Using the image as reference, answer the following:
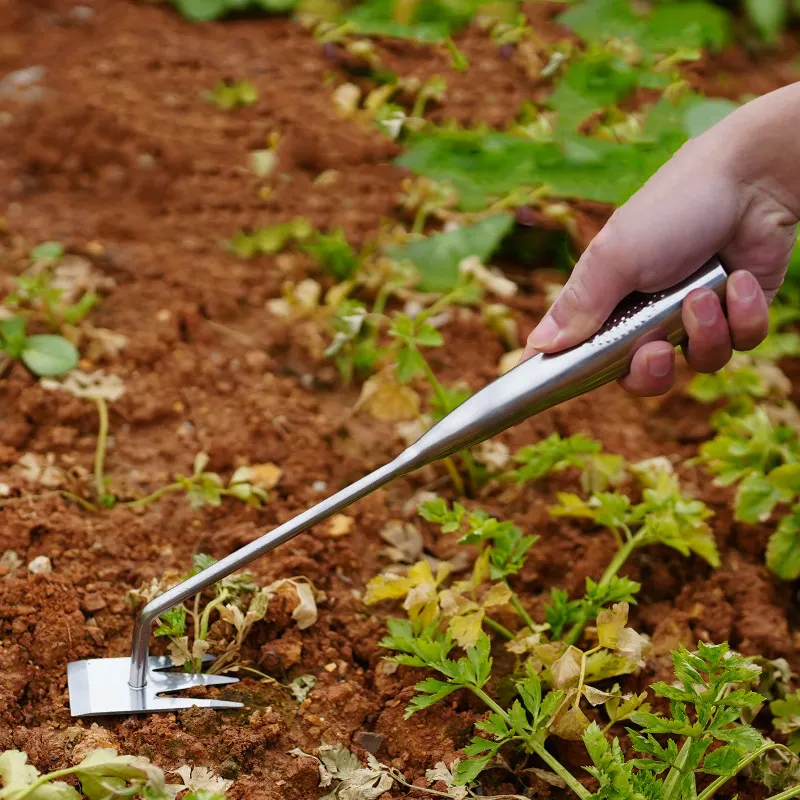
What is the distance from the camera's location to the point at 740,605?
160cm

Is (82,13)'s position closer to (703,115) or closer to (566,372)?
(703,115)

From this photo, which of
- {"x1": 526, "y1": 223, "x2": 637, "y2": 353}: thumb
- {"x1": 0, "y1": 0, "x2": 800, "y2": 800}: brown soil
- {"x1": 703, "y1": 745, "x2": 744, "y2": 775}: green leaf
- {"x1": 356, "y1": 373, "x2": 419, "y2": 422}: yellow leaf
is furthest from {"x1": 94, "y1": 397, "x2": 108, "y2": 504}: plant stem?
{"x1": 703, "y1": 745, "x2": 744, "y2": 775}: green leaf

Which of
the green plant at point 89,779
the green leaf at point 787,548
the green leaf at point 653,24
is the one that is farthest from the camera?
the green leaf at point 653,24

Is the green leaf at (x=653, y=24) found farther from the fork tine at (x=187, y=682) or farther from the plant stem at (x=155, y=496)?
the fork tine at (x=187, y=682)

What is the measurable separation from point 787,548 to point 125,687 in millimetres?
1045

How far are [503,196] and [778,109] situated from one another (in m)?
1.08

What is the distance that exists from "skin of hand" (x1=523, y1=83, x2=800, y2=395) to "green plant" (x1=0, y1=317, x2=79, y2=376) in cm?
94

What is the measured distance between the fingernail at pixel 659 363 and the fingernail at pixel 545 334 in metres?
0.13

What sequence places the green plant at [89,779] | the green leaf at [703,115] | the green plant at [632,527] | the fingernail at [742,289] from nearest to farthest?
the green plant at [89,779]
the fingernail at [742,289]
the green plant at [632,527]
the green leaf at [703,115]

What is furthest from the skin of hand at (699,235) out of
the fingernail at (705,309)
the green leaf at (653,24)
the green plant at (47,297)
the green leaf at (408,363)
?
the green leaf at (653,24)

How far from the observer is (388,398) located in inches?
73.2

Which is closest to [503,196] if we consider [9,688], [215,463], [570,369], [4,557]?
[215,463]

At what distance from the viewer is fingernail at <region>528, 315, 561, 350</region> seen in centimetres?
135

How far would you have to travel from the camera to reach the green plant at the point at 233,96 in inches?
108
